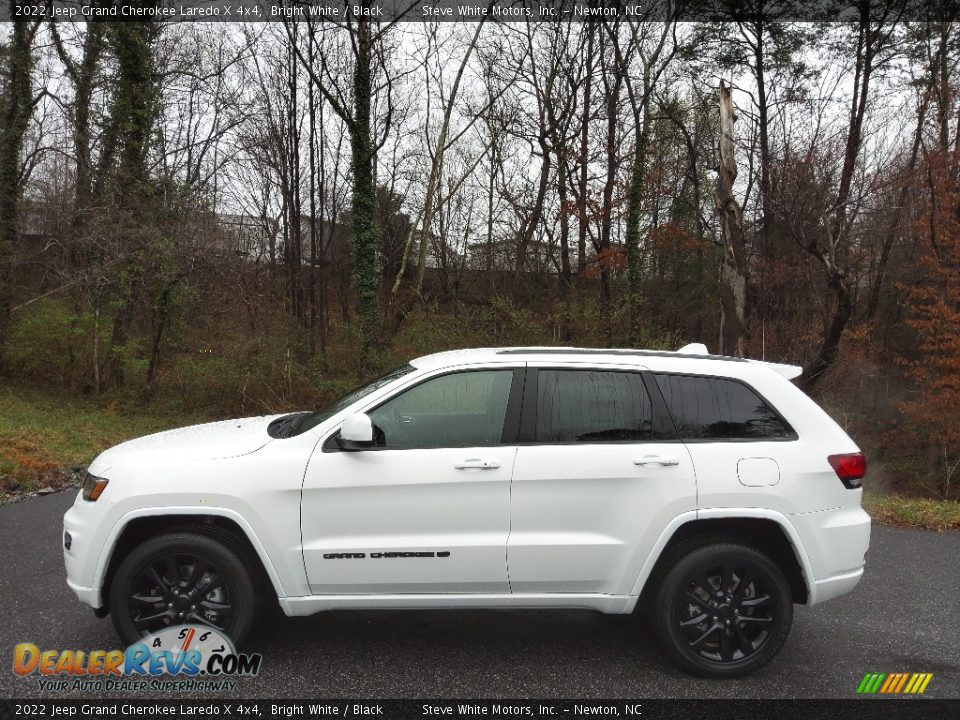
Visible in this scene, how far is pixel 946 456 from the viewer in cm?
1647

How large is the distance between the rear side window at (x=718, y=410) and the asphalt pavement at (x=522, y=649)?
133cm

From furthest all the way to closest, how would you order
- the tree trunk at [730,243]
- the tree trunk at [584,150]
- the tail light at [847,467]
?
the tree trunk at [584,150], the tree trunk at [730,243], the tail light at [847,467]

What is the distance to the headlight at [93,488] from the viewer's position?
3.64m

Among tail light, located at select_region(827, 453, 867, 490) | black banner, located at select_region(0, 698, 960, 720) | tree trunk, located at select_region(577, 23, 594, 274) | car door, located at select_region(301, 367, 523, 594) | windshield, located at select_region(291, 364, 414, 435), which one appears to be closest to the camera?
black banner, located at select_region(0, 698, 960, 720)

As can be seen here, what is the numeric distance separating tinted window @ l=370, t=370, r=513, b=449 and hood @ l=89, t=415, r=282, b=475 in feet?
2.40

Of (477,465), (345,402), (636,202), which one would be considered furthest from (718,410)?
(636,202)

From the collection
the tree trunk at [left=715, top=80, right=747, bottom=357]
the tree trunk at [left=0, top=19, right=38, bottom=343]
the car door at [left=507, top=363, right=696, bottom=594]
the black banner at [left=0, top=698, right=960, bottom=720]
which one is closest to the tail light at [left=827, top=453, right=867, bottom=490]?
the car door at [left=507, top=363, right=696, bottom=594]

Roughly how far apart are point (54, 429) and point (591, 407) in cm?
1318

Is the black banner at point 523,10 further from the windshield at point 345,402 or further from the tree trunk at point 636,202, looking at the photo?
the windshield at point 345,402

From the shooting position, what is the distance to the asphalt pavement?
11.5ft

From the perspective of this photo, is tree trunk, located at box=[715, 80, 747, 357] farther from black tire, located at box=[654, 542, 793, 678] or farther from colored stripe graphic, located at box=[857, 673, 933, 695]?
black tire, located at box=[654, 542, 793, 678]

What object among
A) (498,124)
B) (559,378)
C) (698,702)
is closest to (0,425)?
(559,378)

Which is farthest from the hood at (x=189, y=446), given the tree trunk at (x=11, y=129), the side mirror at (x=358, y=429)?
the tree trunk at (x=11, y=129)

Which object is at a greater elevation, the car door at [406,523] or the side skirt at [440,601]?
the car door at [406,523]
